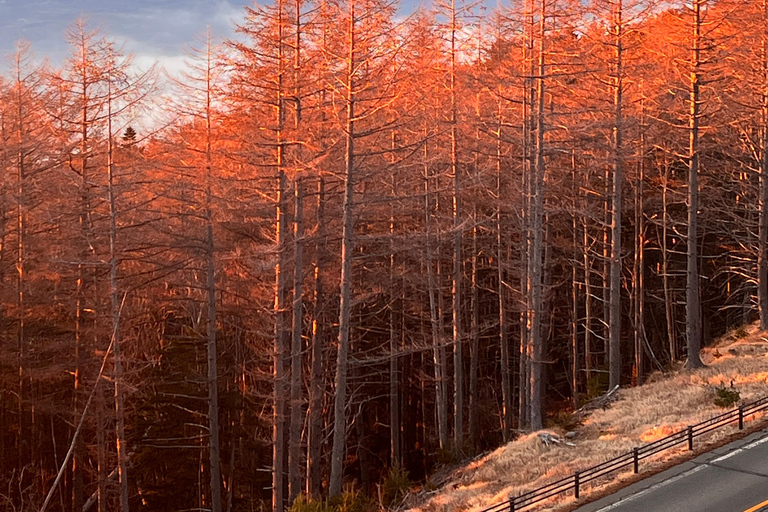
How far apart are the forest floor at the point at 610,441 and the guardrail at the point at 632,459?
0.65 feet

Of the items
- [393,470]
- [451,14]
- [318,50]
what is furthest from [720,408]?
[451,14]

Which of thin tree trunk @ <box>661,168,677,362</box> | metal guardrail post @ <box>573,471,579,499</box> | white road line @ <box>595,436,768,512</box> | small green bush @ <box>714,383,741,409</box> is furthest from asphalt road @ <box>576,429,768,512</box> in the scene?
thin tree trunk @ <box>661,168,677,362</box>

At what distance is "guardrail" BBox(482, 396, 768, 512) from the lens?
445 inches

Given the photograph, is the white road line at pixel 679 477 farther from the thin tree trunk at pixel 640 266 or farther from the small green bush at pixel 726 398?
the thin tree trunk at pixel 640 266

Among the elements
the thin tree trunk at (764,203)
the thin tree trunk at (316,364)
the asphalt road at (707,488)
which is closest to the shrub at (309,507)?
the asphalt road at (707,488)

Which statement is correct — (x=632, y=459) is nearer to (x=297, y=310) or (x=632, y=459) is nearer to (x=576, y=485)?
(x=576, y=485)

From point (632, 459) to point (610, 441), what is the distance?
186 centimetres

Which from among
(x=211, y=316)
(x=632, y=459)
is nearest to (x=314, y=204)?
(x=211, y=316)

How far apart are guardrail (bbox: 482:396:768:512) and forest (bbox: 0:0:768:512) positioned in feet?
16.1

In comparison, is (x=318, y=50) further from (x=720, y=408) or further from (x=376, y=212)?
(x=720, y=408)

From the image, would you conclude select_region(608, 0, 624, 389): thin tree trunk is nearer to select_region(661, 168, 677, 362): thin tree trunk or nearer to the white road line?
select_region(661, 168, 677, 362): thin tree trunk

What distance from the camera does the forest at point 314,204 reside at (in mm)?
16500

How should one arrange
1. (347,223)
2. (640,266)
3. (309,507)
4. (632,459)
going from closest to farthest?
(309,507)
(632,459)
(347,223)
(640,266)

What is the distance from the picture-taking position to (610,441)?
14836 millimetres
